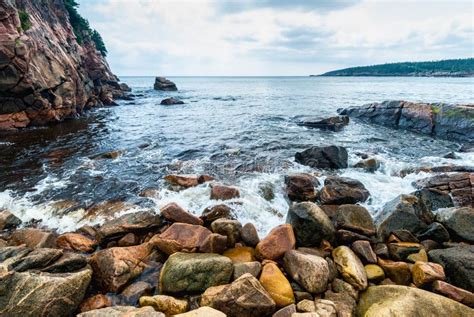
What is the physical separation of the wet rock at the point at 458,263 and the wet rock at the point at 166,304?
6261 mm

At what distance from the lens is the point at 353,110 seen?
31.1 m

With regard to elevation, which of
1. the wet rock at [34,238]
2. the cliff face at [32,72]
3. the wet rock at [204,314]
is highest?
the cliff face at [32,72]

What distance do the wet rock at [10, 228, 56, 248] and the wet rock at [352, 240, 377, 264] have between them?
8.73 metres

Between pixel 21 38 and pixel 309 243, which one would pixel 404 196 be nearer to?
pixel 309 243

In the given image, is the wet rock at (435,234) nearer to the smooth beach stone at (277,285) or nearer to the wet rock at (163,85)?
the smooth beach stone at (277,285)

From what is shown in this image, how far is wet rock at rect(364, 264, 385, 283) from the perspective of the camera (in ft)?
21.3

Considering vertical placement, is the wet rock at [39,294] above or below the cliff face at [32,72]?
below

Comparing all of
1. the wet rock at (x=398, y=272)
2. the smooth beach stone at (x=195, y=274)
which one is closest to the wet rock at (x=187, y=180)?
the smooth beach stone at (x=195, y=274)

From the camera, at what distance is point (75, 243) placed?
790cm

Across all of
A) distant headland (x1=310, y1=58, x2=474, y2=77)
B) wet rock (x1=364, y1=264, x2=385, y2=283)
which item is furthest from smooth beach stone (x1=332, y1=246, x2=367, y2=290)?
distant headland (x1=310, y1=58, x2=474, y2=77)

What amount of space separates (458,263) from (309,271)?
11.8 feet

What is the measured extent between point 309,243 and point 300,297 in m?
2.12

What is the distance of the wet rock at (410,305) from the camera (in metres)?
5.10

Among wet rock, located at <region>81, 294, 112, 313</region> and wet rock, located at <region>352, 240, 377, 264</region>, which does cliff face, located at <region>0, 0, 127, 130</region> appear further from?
wet rock, located at <region>352, 240, 377, 264</region>
